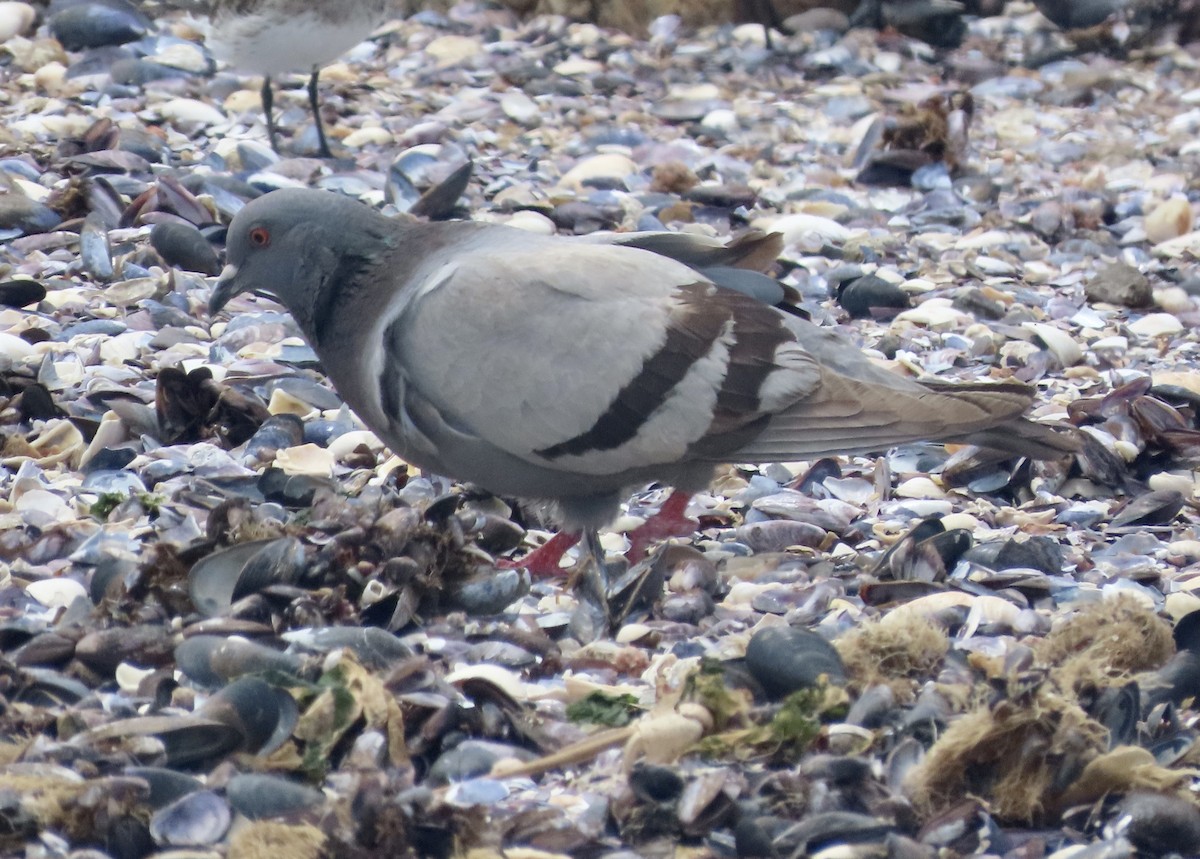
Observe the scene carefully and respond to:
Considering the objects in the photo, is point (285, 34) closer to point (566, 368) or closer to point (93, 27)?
point (93, 27)

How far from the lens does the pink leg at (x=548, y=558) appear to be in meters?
4.47

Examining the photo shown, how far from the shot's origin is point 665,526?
470 centimetres

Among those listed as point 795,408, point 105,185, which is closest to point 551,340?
point 795,408

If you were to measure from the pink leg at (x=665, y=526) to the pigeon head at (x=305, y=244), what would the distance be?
1143 mm

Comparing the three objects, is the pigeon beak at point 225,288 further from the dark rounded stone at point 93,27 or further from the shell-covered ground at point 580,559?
the dark rounded stone at point 93,27

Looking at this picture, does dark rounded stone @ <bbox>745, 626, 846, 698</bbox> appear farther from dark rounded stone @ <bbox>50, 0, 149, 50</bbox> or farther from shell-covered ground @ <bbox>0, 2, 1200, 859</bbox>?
dark rounded stone @ <bbox>50, 0, 149, 50</bbox>

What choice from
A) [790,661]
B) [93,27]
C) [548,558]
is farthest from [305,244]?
[93,27]

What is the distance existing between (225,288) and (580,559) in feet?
4.84

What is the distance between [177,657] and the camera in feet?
11.7

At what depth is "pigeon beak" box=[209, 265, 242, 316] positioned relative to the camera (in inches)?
191

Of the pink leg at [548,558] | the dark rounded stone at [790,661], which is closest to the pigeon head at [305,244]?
the pink leg at [548,558]

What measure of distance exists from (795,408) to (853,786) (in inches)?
61.4

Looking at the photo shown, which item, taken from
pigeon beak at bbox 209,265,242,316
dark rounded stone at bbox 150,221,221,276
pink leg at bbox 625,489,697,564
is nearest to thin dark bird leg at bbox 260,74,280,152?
dark rounded stone at bbox 150,221,221,276

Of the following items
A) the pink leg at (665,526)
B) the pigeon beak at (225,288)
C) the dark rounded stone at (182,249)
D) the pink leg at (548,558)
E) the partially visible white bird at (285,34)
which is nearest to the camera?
the pink leg at (548,558)
